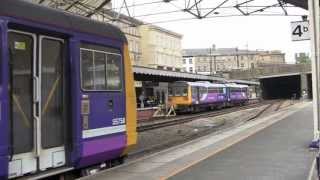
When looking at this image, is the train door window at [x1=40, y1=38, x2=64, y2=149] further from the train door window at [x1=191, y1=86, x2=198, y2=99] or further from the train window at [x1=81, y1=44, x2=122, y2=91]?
the train door window at [x1=191, y1=86, x2=198, y2=99]

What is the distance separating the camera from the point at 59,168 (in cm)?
980

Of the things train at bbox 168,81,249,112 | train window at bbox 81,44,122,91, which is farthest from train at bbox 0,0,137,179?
train at bbox 168,81,249,112

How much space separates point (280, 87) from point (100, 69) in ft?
406

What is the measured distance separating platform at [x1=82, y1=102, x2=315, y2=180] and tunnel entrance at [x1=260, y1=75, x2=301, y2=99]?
110532 millimetres

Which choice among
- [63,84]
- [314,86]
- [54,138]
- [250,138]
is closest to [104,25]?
[63,84]

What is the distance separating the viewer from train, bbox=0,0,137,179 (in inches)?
336

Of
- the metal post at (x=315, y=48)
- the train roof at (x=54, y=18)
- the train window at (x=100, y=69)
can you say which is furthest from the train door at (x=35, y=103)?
the metal post at (x=315, y=48)

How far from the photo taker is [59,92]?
387 inches

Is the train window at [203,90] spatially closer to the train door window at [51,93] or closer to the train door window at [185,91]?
the train door window at [185,91]

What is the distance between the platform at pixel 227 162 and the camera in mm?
11305

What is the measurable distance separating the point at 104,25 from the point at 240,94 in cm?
6416

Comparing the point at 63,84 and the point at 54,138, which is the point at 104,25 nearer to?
the point at 63,84

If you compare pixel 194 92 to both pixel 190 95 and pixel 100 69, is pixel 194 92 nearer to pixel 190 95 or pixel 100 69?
pixel 190 95

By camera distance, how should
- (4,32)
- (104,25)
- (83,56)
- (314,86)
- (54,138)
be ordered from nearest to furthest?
(4,32) → (54,138) → (83,56) → (104,25) → (314,86)
